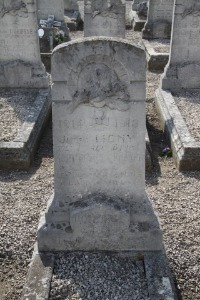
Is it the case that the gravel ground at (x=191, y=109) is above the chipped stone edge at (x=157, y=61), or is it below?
below

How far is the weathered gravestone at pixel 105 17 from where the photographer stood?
8828mm

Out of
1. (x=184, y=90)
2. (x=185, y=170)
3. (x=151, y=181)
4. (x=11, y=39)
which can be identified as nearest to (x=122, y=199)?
(x=151, y=181)

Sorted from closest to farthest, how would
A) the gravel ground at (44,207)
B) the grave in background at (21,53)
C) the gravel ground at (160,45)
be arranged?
the gravel ground at (44,207) < the grave in background at (21,53) < the gravel ground at (160,45)

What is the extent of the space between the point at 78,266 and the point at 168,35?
1081cm

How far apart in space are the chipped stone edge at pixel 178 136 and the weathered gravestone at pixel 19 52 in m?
2.66

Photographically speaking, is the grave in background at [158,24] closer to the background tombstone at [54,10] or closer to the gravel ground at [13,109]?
the background tombstone at [54,10]

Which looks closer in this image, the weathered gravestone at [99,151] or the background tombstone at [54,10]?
the weathered gravestone at [99,151]

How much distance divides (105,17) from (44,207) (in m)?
4.92

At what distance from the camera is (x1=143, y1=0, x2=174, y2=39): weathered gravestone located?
44.2 feet

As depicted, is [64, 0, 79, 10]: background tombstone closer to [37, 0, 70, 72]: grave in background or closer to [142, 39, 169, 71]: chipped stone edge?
[37, 0, 70, 72]: grave in background

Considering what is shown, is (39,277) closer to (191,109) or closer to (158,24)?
(191,109)

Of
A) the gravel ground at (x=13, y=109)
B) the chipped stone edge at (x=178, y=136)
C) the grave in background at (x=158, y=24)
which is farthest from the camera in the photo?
the grave in background at (x=158, y=24)

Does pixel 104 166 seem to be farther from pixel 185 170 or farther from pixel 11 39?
pixel 11 39

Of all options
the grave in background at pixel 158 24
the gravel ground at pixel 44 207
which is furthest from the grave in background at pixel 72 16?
the gravel ground at pixel 44 207
